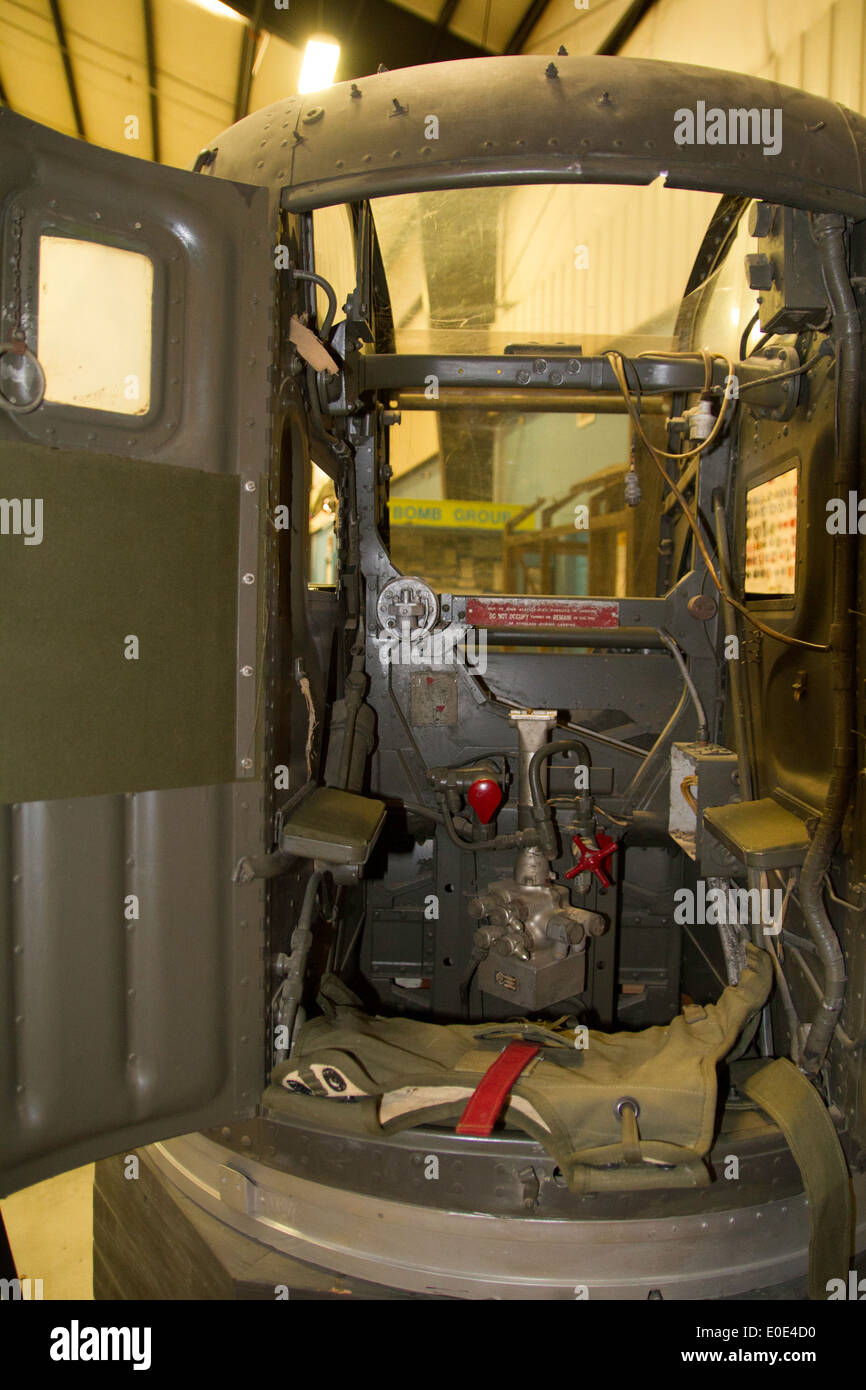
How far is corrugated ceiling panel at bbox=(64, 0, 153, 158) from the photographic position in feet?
19.9

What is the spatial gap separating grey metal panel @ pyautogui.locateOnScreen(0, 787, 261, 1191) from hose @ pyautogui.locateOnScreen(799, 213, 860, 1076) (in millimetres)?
1421

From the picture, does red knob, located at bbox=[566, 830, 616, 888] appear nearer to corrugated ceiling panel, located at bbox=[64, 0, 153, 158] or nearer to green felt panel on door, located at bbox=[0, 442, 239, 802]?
green felt panel on door, located at bbox=[0, 442, 239, 802]

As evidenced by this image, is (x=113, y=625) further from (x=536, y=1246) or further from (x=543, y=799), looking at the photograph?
(x=536, y=1246)

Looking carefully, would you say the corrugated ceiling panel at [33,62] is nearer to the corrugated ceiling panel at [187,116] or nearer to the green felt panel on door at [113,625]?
the corrugated ceiling panel at [187,116]

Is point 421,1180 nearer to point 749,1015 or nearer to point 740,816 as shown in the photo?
point 749,1015

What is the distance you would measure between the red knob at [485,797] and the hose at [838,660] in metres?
1.17

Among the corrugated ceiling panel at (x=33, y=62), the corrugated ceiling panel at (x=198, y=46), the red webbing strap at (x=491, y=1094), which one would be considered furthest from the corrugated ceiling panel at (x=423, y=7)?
the red webbing strap at (x=491, y=1094)

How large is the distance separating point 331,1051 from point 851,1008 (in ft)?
4.32

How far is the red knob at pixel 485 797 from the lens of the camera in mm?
3000

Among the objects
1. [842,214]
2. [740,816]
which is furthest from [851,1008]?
[842,214]

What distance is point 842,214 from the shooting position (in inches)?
81.5

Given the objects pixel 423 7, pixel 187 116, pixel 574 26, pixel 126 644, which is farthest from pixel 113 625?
pixel 187 116

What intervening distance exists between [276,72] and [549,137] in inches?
237

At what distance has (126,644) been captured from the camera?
1796 mm
